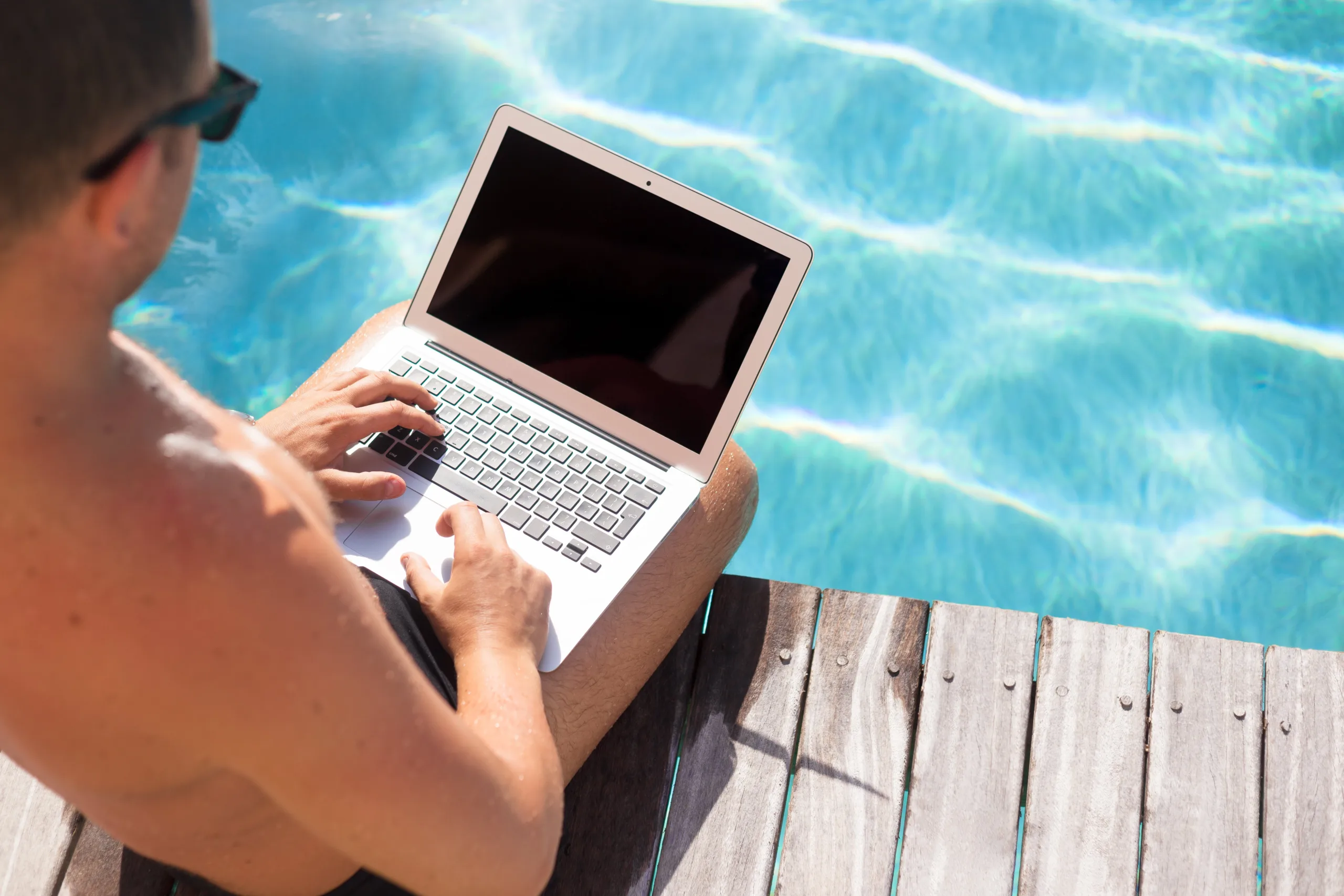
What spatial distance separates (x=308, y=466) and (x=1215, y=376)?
9.29 ft

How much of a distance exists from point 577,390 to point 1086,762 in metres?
1.01

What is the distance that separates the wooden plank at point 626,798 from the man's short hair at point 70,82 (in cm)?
124

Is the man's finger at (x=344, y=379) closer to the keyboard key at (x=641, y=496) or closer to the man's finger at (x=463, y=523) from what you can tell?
the man's finger at (x=463, y=523)

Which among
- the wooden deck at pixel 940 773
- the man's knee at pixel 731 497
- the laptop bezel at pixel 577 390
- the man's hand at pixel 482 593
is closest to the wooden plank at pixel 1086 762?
the wooden deck at pixel 940 773

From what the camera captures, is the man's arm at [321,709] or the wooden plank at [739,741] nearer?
the man's arm at [321,709]

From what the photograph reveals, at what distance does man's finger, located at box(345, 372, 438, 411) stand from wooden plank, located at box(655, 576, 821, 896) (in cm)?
62

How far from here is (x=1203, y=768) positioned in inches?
62.3

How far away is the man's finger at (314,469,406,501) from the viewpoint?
1359 mm

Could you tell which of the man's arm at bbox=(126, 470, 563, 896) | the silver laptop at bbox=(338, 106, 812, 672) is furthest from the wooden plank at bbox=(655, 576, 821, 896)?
the man's arm at bbox=(126, 470, 563, 896)

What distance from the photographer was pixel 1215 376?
3133mm

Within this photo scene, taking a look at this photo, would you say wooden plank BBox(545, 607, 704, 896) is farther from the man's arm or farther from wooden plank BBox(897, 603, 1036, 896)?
the man's arm

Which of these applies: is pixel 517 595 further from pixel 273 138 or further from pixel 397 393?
pixel 273 138

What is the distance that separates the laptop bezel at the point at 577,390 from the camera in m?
1.51

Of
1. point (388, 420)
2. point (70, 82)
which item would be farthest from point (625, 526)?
point (70, 82)
